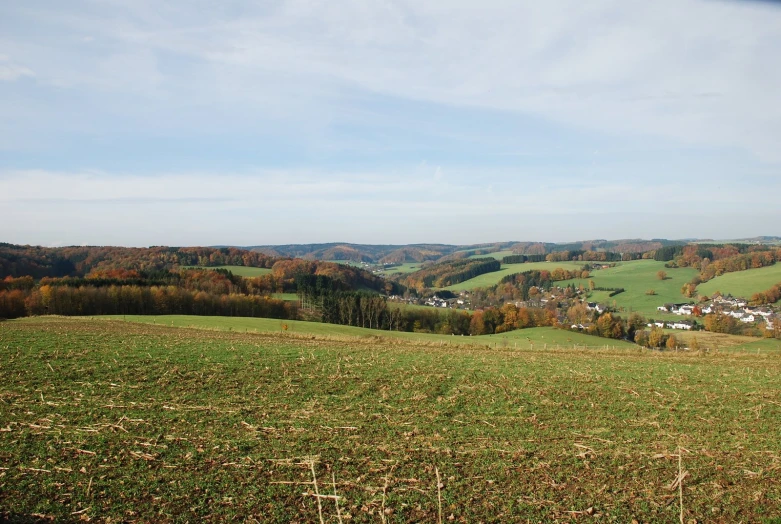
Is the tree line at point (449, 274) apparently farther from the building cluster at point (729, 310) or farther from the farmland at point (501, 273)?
the building cluster at point (729, 310)

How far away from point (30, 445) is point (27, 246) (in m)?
129

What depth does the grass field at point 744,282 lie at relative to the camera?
82938 millimetres

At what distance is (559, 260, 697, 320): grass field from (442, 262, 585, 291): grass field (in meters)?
13.9

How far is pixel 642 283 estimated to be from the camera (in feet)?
341

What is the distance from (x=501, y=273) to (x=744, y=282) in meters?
62.5

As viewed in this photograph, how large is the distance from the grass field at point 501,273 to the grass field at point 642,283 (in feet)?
45.5

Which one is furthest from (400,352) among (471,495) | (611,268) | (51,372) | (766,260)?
(611,268)

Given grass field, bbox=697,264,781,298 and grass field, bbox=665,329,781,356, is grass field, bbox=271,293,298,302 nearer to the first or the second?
grass field, bbox=665,329,781,356

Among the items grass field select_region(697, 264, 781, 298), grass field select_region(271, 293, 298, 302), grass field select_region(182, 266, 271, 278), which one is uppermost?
grass field select_region(182, 266, 271, 278)

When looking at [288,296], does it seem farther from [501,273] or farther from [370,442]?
[370,442]

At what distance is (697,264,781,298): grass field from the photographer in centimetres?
8294

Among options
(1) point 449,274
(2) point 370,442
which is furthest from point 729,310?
(2) point 370,442

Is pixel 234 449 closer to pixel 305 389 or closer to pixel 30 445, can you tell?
pixel 30 445

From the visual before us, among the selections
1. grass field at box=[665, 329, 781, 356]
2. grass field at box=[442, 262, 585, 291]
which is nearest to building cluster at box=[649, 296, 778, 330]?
grass field at box=[665, 329, 781, 356]
